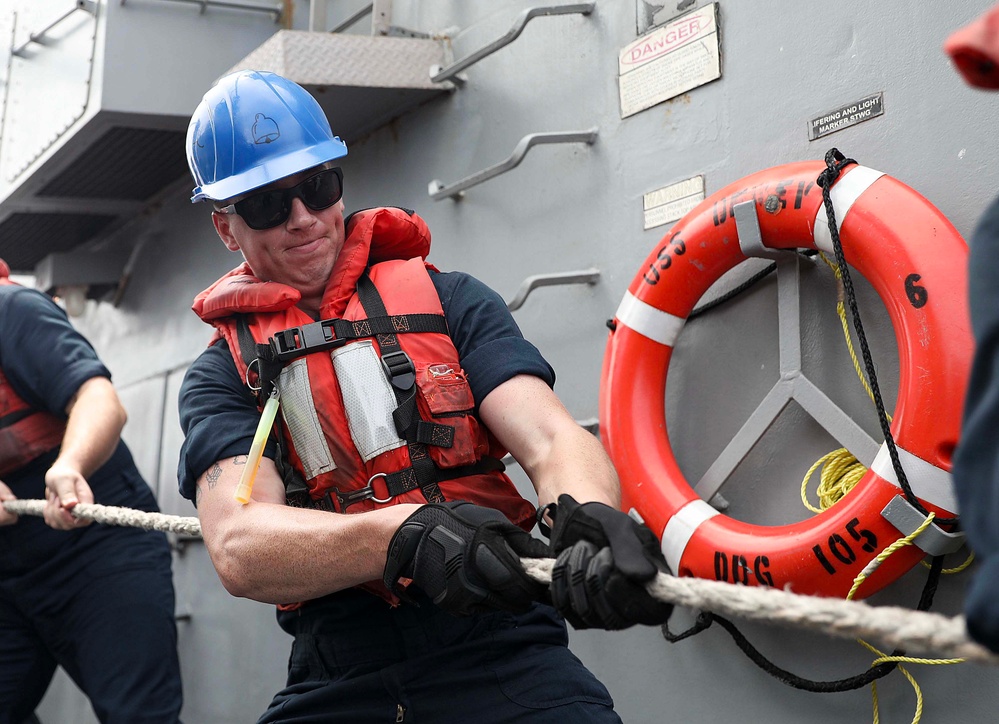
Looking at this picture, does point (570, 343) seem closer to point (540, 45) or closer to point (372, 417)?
point (540, 45)

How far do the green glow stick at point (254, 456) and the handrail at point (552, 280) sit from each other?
141cm

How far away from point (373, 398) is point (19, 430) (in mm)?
1685

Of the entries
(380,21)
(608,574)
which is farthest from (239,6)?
(608,574)

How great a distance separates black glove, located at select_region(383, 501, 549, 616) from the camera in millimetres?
1409

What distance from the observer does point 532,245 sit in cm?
353

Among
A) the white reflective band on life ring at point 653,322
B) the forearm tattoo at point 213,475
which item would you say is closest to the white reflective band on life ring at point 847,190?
the white reflective band on life ring at point 653,322

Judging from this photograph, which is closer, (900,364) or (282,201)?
(282,201)

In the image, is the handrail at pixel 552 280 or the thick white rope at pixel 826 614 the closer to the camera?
the thick white rope at pixel 826 614

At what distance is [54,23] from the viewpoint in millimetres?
4941

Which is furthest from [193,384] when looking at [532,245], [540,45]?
[540,45]

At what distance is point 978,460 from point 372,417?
123cm

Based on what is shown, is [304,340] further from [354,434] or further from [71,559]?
[71,559]

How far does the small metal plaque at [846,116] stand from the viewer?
8.38 feet

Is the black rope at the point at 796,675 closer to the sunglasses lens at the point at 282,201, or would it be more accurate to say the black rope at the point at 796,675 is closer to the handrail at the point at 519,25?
the sunglasses lens at the point at 282,201
